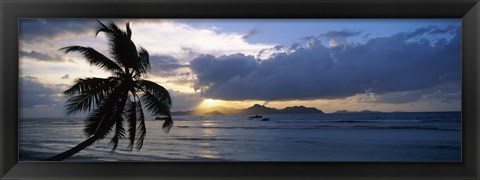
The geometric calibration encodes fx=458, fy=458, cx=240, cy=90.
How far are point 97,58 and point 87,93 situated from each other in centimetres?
18

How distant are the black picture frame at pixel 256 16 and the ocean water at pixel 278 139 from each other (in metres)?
0.11

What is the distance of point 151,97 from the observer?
222cm

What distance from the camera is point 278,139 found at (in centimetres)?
260

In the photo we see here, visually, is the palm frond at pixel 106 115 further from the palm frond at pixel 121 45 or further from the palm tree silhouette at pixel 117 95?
the palm frond at pixel 121 45

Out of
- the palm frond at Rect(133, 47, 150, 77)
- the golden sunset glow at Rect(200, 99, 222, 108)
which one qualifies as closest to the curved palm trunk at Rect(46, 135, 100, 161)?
the palm frond at Rect(133, 47, 150, 77)

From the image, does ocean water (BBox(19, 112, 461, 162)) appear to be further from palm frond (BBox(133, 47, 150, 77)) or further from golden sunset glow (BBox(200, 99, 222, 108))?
palm frond (BBox(133, 47, 150, 77))

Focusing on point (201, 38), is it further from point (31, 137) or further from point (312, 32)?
point (31, 137)

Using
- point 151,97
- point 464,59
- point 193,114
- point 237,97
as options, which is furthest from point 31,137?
point 464,59

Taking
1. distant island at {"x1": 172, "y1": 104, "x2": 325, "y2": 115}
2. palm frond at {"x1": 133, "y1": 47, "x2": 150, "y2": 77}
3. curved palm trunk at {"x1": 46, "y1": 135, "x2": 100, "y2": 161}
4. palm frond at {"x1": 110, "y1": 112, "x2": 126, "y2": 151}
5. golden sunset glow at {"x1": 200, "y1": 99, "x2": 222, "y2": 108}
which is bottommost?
curved palm trunk at {"x1": 46, "y1": 135, "x2": 100, "y2": 161}

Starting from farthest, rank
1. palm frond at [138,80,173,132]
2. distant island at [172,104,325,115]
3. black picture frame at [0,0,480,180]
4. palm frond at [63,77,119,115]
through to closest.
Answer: distant island at [172,104,325,115], palm frond at [138,80,173,132], palm frond at [63,77,119,115], black picture frame at [0,0,480,180]

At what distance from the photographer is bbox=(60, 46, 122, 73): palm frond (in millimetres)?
2176

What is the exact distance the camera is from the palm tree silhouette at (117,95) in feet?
7.01

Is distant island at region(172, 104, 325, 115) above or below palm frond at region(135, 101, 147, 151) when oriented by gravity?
above

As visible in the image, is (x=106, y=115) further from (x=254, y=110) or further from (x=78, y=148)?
(x=254, y=110)
